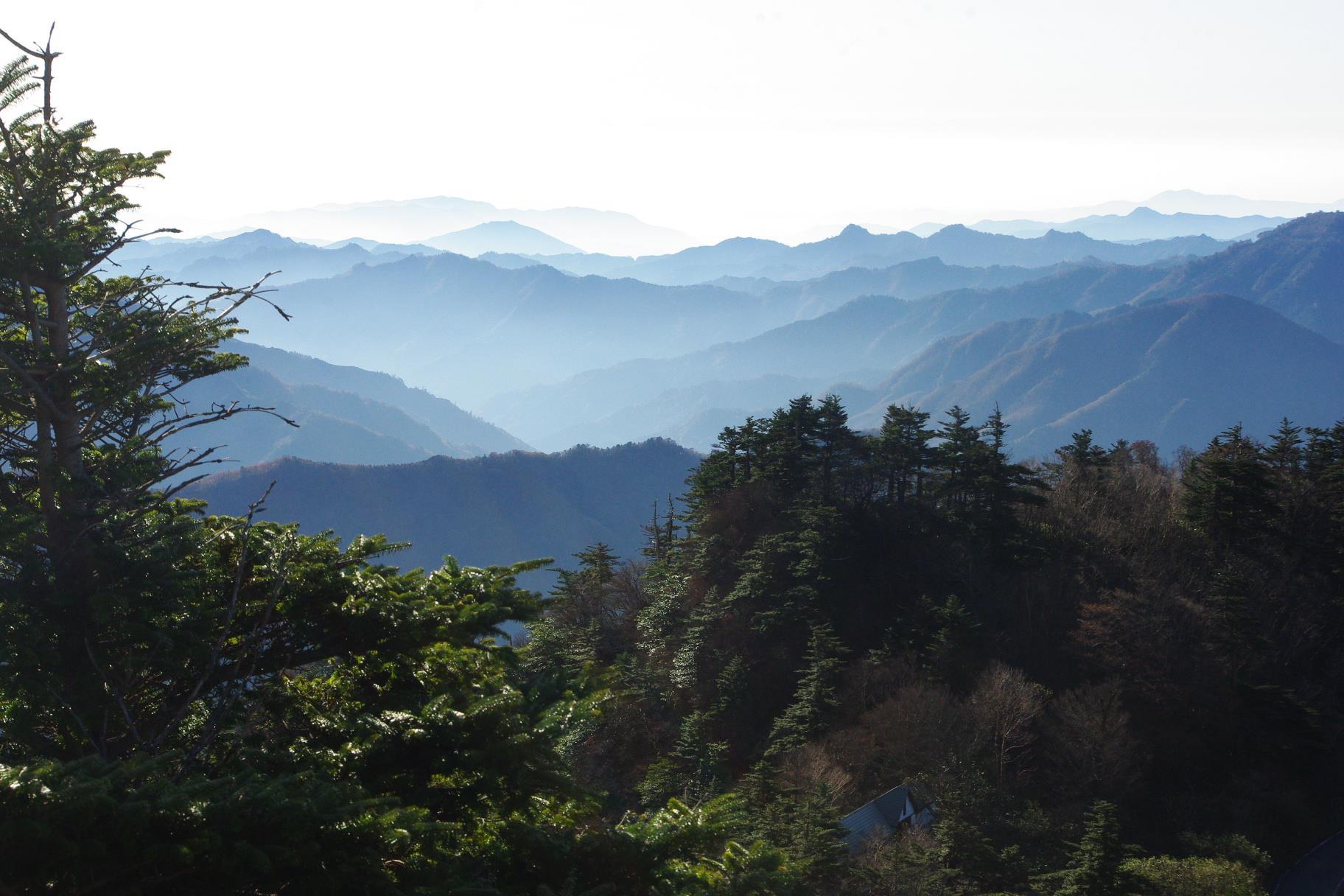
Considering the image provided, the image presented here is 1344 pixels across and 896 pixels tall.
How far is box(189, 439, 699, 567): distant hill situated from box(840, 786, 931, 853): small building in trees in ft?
490

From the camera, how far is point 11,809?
4445mm

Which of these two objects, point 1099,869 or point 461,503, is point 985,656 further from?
point 461,503

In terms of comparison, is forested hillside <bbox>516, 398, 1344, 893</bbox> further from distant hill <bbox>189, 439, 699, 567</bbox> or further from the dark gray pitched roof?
distant hill <bbox>189, 439, 699, 567</bbox>

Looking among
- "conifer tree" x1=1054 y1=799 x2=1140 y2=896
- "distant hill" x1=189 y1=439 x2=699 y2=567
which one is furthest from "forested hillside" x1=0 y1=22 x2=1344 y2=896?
"distant hill" x1=189 y1=439 x2=699 y2=567

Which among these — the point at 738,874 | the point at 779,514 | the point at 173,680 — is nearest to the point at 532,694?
the point at 738,874

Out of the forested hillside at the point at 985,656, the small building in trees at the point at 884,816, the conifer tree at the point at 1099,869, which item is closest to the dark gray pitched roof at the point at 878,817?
the small building in trees at the point at 884,816

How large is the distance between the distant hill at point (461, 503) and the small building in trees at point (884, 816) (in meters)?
149

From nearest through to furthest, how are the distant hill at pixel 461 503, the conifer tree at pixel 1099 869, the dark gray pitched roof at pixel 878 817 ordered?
the conifer tree at pixel 1099 869 → the dark gray pitched roof at pixel 878 817 → the distant hill at pixel 461 503

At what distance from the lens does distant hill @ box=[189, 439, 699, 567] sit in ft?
562

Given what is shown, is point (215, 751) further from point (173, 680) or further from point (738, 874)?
point (738, 874)

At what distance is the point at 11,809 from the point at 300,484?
18739cm

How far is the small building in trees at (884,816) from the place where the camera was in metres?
21.4

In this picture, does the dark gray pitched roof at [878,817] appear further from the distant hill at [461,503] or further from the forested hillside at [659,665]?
the distant hill at [461,503]

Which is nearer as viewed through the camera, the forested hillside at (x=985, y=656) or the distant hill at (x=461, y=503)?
the forested hillside at (x=985, y=656)
